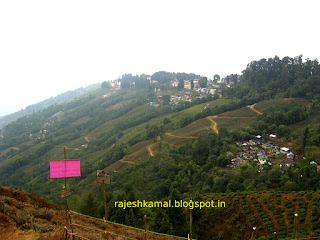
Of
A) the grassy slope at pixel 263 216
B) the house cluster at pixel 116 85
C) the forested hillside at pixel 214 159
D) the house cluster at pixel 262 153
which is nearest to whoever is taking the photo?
the grassy slope at pixel 263 216

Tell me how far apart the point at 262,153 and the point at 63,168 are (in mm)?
29463

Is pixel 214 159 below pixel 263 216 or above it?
below

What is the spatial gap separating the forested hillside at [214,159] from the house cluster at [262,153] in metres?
0.14

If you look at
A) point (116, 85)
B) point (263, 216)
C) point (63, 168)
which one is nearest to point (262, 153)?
point (263, 216)

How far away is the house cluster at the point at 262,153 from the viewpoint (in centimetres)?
2673

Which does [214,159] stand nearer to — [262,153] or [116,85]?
[262,153]

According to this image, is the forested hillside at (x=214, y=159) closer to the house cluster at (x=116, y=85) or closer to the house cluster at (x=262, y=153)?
the house cluster at (x=262, y=153)

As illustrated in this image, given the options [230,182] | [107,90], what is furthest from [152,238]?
[107,90]

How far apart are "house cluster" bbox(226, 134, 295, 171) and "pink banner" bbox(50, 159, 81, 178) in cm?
2520

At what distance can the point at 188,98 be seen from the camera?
80.1m

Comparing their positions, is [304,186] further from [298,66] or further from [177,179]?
[298,66]

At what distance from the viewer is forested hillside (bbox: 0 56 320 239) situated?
1488 cm

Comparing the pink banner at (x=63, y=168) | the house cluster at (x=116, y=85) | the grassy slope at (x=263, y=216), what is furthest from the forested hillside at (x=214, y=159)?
the house cluster at (x=116, y=85)

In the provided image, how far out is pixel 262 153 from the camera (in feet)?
96.3
